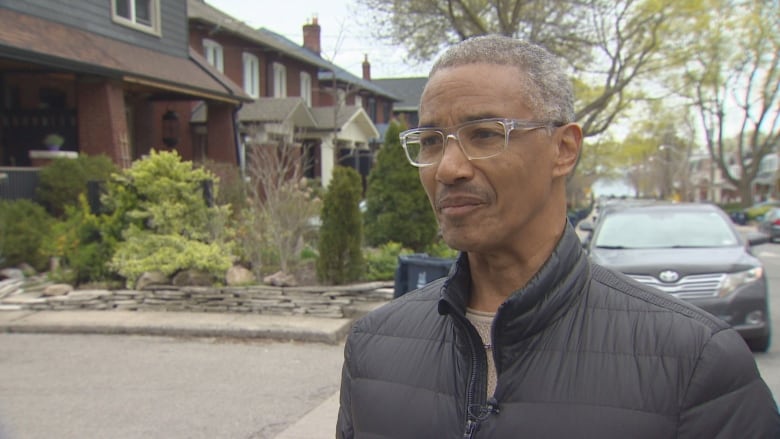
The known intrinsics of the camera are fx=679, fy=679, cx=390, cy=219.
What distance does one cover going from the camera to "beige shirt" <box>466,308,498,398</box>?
5.29 ft

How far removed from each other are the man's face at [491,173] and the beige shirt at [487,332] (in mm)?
191

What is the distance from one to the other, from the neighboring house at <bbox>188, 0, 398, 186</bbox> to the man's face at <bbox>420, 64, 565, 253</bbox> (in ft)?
54.4

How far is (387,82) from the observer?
167 ft

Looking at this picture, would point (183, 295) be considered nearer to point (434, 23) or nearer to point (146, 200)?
point (146, 200)

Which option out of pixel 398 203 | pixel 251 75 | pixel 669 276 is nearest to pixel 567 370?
pixel 669 276

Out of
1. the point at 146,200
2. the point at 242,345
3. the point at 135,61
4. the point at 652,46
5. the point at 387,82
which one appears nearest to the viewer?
the point at 242,345

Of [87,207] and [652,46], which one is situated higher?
[652,46]

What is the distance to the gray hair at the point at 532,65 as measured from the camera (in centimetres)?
162

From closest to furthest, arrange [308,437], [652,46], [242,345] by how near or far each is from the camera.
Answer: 1. [308,437]
2. [242,345]
3. [652,46]

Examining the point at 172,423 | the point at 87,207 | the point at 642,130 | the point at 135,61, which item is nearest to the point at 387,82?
the point at 642,130

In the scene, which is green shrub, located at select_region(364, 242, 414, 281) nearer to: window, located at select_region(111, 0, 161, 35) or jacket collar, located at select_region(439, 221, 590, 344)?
jacket collar, located at select_region(439, 221, 590, 344)

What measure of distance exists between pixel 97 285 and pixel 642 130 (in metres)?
49.5

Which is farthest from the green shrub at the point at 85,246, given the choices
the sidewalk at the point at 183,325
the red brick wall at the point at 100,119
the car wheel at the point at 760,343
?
the car wheel at the point at 760,343

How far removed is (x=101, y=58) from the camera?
1412 centimetres
